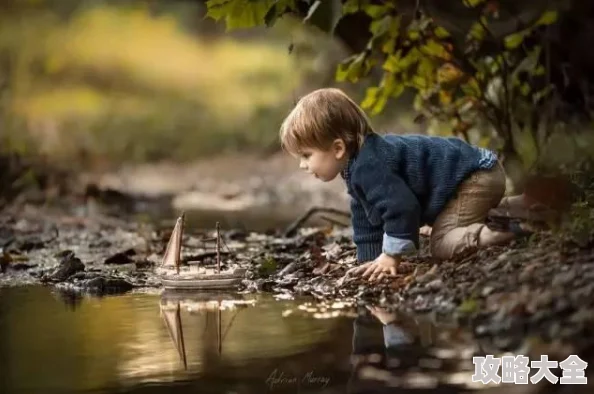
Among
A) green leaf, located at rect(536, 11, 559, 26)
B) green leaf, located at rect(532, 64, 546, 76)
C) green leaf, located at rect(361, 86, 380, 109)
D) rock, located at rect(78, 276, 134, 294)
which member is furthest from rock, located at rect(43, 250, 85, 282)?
green leaf, located at rect(532, 64, 546, 76)

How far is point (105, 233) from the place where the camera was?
432cm

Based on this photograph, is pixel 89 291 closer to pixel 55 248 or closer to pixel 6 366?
pixel 6 366

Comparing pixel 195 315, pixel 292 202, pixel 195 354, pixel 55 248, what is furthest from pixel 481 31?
pixel 292 202

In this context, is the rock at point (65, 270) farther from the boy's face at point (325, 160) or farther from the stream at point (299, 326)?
the boy's face at point (325, 160)

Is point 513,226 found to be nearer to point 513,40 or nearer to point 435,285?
point 435,285

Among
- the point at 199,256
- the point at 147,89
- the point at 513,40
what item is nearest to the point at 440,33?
the point at 513,40

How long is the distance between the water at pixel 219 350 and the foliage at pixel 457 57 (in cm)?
114

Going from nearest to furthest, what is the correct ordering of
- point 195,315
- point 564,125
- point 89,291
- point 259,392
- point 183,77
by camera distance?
point 259,392 → point 195,315 → point 89,291 → point 564,125 → point 183,77

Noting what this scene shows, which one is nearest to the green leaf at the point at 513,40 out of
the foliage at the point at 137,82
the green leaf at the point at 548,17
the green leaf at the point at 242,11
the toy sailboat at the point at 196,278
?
the green leaf at the point at 548,17

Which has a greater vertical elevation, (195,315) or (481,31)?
(481,31)

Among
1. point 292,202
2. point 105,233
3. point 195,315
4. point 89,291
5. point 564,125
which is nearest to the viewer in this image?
point 195,315

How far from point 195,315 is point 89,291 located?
47cm

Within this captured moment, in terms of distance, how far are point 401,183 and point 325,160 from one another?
202mm

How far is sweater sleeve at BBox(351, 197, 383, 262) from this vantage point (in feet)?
9.02
